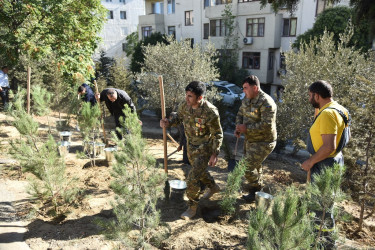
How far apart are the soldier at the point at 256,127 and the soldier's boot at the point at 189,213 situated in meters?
0.83

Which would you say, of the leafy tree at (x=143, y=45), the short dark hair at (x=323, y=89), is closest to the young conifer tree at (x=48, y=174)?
the short dark hair at (x=323, y=89)

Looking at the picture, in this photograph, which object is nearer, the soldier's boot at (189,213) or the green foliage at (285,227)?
the green foliage at (285,227)

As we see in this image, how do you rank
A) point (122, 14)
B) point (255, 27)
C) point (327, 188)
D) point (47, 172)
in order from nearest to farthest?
1. point (327, 188)
2. point (47, 172)
3. point (255, 27)
4. point (122, 14)

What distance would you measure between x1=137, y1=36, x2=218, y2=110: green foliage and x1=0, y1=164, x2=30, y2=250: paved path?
18.5 feet

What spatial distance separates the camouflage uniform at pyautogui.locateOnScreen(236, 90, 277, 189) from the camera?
3852mm

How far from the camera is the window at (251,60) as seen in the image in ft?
72.1

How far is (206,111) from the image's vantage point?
3770 mm

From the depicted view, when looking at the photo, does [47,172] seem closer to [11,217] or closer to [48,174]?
[48,174]

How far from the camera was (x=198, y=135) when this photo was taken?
391 centimetres

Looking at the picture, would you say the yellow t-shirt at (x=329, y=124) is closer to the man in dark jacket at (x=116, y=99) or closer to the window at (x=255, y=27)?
the man in dark jacket at (x=116, y=99)

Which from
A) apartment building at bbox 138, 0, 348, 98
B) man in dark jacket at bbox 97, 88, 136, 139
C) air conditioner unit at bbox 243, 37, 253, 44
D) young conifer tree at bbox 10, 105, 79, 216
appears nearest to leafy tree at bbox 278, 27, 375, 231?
man in dark jacket at bbox 97, 88, 136, 139

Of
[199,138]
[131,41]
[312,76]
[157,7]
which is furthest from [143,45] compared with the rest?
[199,138]

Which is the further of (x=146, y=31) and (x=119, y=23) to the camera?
(x=119, y=23)

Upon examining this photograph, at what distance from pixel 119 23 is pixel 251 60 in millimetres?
16636
